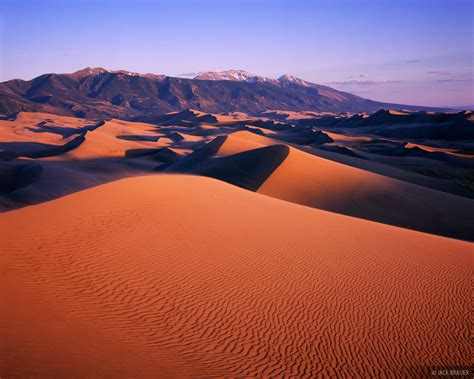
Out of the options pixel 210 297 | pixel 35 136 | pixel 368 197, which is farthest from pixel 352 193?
pixel 35 136

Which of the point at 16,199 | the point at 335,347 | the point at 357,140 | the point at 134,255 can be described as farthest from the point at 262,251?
the point at 357,140

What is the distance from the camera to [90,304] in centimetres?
582

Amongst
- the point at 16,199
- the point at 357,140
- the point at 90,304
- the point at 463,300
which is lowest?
the point at 357,140

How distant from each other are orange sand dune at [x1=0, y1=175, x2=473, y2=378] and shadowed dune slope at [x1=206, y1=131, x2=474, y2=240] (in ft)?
23.6

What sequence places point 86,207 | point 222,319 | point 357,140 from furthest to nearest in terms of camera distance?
point 357,140 < point 86,207 < point 222,319

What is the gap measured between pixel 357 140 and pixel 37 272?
58.9 meters

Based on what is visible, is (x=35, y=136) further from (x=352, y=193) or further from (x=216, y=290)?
(x=216, y=290)

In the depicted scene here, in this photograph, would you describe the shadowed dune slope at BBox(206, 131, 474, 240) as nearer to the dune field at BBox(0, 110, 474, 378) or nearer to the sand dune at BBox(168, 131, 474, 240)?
the sand dune at BBox(168, 131, 474, 240)

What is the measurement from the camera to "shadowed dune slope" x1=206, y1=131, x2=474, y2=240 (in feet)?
58.6

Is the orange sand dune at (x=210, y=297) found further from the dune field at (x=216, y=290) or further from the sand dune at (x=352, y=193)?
the sand dune at (x=352, y=193)

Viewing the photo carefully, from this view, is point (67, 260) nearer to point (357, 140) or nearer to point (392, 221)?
point (392, 221)

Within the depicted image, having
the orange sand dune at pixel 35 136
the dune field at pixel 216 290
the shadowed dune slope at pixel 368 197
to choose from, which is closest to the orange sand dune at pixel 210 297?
the dune field at pixel 216 290

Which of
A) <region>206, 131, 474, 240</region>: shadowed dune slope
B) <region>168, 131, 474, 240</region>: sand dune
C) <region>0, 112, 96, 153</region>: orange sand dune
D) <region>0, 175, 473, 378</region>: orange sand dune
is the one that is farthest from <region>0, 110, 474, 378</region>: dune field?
<region>0, 112, 96, 153</region>: orange sand dune

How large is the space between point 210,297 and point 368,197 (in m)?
15.0
